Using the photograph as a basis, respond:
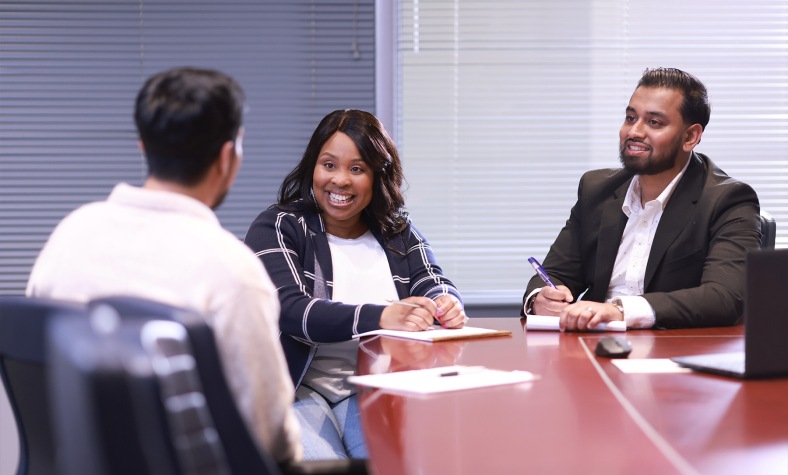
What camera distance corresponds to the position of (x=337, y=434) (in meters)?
1.74

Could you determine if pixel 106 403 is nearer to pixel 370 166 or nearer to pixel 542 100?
pixel 370 166

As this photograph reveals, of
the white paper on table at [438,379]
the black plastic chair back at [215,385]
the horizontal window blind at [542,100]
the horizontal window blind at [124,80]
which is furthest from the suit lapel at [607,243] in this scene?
the black plastic chair back at [215,385]

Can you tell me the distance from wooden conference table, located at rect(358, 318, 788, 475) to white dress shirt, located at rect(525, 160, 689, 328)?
91 cm

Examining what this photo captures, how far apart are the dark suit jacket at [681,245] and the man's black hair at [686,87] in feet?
0.51

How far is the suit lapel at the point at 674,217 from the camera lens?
2.24 meters

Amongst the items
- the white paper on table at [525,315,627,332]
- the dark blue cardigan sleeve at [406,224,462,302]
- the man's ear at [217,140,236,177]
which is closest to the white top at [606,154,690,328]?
the white paper on table at [525,315,627,332]

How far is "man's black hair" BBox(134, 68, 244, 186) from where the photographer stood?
91 cm

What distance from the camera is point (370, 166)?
221cm

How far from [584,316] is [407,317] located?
1.60ft

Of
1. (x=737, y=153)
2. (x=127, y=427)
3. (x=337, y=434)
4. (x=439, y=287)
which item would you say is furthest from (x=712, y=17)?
(x=127, y=427)

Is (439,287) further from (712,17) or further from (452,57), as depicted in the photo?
(712,17)

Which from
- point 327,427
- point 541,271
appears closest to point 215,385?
point 327,427

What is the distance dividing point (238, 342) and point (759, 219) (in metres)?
2.03

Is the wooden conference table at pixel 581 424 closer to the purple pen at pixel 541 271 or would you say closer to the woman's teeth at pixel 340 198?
the purple pen at pixel 541 271
